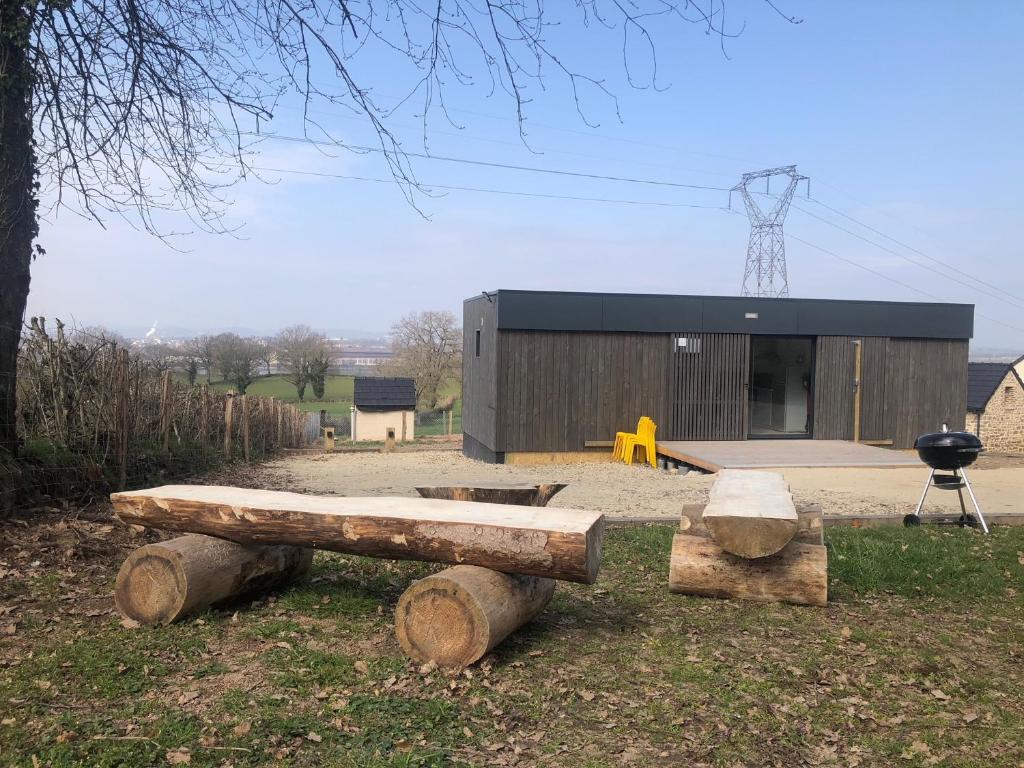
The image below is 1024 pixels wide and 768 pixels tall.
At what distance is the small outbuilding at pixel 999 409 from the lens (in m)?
26.5

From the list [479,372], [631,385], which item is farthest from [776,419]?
[479,372]

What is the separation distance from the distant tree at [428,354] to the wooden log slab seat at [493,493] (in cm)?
4093

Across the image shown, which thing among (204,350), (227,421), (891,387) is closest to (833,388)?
(891,387)

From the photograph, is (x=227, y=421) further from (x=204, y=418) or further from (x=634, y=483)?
(x=634, y=483)

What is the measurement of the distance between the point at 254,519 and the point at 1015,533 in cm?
621

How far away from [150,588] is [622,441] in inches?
468

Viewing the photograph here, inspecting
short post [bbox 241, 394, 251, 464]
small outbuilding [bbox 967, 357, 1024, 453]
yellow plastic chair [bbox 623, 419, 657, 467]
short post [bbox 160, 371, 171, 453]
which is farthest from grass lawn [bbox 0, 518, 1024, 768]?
small outbuilding [bbox 967, 357, 1024, 453]

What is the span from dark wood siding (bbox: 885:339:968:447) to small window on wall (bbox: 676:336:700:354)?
3.97m

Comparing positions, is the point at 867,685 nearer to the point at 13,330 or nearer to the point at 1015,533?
the point at 1015,533

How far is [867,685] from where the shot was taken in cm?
364

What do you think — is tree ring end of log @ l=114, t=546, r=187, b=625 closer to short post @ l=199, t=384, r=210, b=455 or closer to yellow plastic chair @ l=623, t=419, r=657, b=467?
short post @ l=199, t=384, r=210, b=455

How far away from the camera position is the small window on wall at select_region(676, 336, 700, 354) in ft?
51.4

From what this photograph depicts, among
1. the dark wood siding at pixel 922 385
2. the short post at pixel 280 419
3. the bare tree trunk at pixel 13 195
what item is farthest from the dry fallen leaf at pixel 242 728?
the short post at pixel 280 419

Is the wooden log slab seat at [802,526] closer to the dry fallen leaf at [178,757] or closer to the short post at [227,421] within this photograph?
the dry fallen leaf at [178,757]
